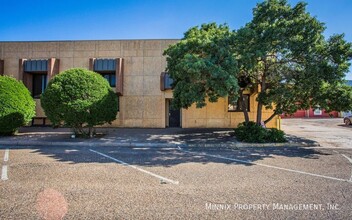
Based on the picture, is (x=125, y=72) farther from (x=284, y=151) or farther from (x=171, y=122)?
(x=284, y=151)

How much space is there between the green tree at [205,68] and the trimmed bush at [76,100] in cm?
434

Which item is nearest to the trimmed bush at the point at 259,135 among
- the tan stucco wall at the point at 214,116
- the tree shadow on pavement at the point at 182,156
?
the tree shadow on pavement at the point at 182,156

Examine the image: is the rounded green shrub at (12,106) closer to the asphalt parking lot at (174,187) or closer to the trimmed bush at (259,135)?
the asphalt parking lot at (174,187)

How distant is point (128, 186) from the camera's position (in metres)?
4.90

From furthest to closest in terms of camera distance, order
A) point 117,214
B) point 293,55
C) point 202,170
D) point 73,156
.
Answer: point 293,55, point 73,156, point 202,170, point 117,214

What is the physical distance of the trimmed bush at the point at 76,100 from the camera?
11.3m

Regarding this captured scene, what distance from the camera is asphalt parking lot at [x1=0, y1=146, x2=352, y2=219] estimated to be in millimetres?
3652

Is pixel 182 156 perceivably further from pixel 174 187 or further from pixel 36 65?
pixel 36 65

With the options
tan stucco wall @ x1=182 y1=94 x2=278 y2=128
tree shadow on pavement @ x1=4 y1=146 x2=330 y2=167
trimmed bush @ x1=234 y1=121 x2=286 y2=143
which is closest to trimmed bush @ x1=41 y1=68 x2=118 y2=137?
tree shadow on pavement @ x1=4 y1=146 x2=330 y2=167

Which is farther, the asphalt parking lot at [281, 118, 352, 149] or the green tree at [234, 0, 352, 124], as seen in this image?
the asphalt parking lot at [281, 118, 352, 149]

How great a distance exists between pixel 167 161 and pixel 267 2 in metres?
9.31

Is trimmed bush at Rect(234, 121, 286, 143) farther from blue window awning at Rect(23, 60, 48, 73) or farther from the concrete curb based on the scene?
blue window awning at Rect(23, 60, 48, 73)

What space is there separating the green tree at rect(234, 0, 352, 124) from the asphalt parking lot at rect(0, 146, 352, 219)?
3.68 m

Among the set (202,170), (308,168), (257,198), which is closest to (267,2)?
(308,168)
